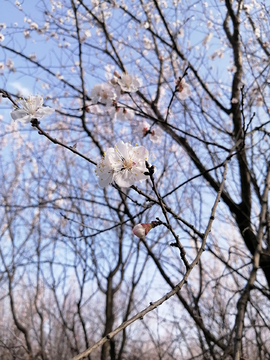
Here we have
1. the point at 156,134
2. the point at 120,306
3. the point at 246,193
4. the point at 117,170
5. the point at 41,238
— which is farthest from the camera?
the point at 120,306

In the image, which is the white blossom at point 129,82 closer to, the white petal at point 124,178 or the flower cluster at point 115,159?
the flower cluster at point 115,159

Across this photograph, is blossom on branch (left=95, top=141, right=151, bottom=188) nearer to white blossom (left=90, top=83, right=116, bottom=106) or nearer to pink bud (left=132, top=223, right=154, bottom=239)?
pink bud (left=132, top=223, right=154, bottom=239)

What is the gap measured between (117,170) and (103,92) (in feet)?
4.22

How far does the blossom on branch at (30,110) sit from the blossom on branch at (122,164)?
0.95ft

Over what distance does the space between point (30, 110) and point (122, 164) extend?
415 mm

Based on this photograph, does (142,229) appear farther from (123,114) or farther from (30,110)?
(123,114)

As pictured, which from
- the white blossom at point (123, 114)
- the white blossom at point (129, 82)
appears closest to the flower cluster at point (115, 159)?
the white blossom at point (129, 82)

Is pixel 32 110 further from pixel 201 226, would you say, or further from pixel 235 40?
pixel 235 40

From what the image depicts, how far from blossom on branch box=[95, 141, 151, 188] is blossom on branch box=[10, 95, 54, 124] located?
29 cm

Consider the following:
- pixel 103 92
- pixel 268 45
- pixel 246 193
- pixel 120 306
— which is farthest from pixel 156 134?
pixel 120 306

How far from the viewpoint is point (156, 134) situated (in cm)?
225

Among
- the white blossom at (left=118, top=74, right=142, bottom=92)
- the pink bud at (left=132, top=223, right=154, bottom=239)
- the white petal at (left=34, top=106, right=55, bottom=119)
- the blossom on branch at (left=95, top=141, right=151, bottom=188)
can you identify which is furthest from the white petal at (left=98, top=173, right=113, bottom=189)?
the white blossom at (left=118, top=74, right=142, bottom=92)

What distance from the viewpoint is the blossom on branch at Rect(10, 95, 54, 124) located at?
47.6 inches

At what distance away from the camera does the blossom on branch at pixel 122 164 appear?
1143 millimetres
